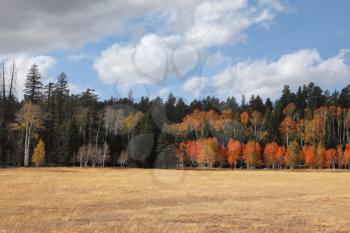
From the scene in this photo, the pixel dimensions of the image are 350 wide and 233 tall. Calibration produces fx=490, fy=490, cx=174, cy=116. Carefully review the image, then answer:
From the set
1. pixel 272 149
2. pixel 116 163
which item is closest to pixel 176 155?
pixel 116 163

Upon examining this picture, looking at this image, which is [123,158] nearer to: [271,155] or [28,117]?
[28,117]

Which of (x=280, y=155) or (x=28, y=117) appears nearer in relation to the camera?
(x=28, y=117)

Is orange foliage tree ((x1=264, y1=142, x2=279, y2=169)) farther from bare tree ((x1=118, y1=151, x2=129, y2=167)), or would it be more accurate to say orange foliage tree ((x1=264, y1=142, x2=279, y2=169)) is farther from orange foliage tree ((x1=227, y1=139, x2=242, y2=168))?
bare tree ((x1=118, y1=151, x2=129, y2=167))

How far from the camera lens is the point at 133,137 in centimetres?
12081

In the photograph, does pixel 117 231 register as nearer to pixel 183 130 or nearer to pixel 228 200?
pixel 228 200

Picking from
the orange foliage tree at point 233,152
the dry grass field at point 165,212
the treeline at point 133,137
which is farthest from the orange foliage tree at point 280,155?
the dry grass field at point 165,212

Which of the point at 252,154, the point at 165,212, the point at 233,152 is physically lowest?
the point at 165,212

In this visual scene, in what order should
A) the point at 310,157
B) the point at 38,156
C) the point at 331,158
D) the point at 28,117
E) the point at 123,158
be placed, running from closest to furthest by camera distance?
the point at 38,156
the point at 28,117
the point at 123,158
the point at 310,157
the point at 331,158

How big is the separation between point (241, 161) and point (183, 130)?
87.0 feet

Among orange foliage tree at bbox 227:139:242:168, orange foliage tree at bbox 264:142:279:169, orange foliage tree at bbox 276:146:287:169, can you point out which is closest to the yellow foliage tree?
orange foliage tree at bbox 227:139:242:168

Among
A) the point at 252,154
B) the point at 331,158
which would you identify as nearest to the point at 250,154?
the point at 252,154

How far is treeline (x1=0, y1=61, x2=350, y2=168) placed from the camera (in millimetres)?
106000

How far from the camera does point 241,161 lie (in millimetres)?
138125

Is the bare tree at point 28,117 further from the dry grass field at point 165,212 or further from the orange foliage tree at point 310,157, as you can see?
the orange foliage tree at point 310,157
